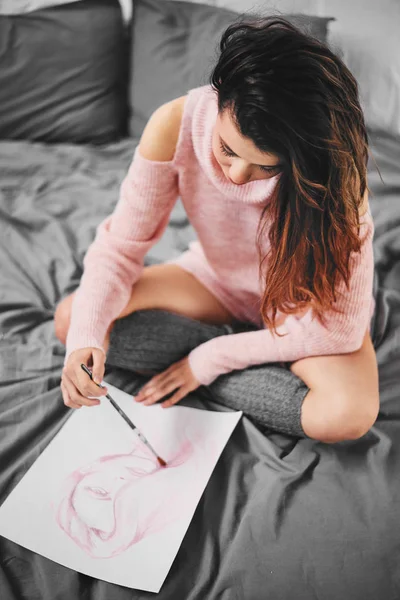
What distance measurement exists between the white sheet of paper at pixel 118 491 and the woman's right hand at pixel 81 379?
9 centimetres

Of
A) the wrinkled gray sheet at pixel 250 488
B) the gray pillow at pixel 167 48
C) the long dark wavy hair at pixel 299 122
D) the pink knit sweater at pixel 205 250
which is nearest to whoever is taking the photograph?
the long dark wavy hair at pixel 299 122

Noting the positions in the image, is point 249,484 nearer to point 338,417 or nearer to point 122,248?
point 338,417

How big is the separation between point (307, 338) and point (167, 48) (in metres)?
0.93

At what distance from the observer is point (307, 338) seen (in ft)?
2.83

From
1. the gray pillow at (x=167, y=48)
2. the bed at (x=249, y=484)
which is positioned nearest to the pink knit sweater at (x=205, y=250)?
the bed at (x=249, y=484)

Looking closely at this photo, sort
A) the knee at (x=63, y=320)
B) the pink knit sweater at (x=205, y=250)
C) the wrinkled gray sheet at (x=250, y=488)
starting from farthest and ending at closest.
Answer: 1. the knee at (x=63, y=320)
2. the pink knit sweater at (x=205, y=250)
3. the wrinkled gray sheet at (x=250, y=488)

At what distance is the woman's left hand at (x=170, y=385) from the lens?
35.2 inches

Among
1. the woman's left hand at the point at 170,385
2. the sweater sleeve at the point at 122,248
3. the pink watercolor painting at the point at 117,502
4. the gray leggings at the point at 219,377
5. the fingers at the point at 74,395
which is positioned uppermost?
the sweater sleeve at the point at 122,248

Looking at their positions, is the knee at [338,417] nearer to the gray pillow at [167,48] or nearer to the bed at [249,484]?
the bed at [249,484]

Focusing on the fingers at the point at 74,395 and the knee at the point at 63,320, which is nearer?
the fingers at the point at 74,395

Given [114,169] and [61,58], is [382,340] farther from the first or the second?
[61,58]

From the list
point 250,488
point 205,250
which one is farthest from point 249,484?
point 205,250

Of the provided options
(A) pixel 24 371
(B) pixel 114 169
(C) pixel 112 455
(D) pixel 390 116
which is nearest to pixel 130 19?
(B) pixel 114 169

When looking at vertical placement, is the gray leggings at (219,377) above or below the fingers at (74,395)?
below
